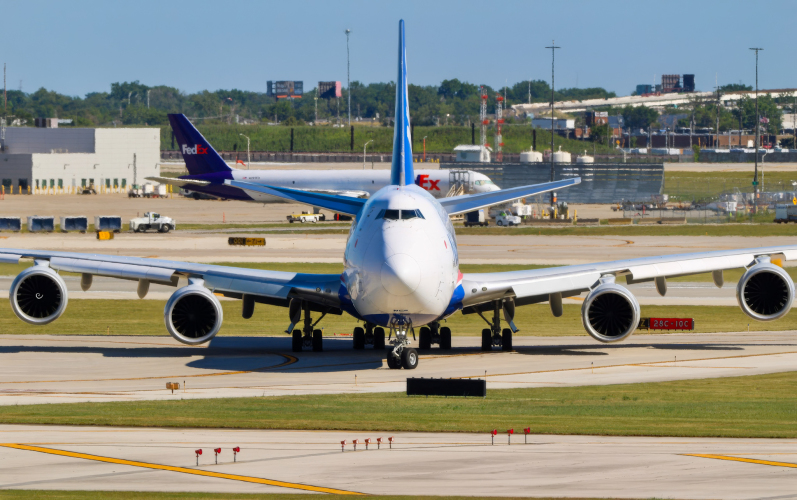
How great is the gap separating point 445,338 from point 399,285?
1041 centimetres

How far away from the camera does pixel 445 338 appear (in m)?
40.6

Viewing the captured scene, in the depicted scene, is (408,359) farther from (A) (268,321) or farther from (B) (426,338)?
(A) (268,321)

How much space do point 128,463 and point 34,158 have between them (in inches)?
6974

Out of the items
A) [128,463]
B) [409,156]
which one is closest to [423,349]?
[409,156]

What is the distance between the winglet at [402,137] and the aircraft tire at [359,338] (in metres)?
5.79

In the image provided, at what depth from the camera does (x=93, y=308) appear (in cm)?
5391

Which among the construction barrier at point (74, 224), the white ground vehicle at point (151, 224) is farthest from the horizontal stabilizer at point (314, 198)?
the construction barrier at point (74, 224)

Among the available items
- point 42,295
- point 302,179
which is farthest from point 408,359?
point 302,179

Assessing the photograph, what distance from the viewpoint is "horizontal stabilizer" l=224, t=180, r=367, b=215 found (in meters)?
35.4

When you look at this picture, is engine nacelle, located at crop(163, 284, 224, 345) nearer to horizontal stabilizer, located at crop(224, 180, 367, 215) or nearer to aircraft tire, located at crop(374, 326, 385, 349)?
horizontal stabilizer, located at crop(224, 180, 367, 215)

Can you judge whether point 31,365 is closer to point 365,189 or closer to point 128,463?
point 128,463

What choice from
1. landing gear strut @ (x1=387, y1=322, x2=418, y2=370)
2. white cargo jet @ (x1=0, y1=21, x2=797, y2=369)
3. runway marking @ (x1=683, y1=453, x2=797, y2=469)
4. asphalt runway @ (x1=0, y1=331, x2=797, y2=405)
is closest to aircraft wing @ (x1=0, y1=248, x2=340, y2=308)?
white cargo jet @ (x1=0, y1=21, x2=797, y2=369)

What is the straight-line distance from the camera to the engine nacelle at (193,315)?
35.0 m

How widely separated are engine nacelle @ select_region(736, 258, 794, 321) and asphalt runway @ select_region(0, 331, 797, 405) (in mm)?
1639
